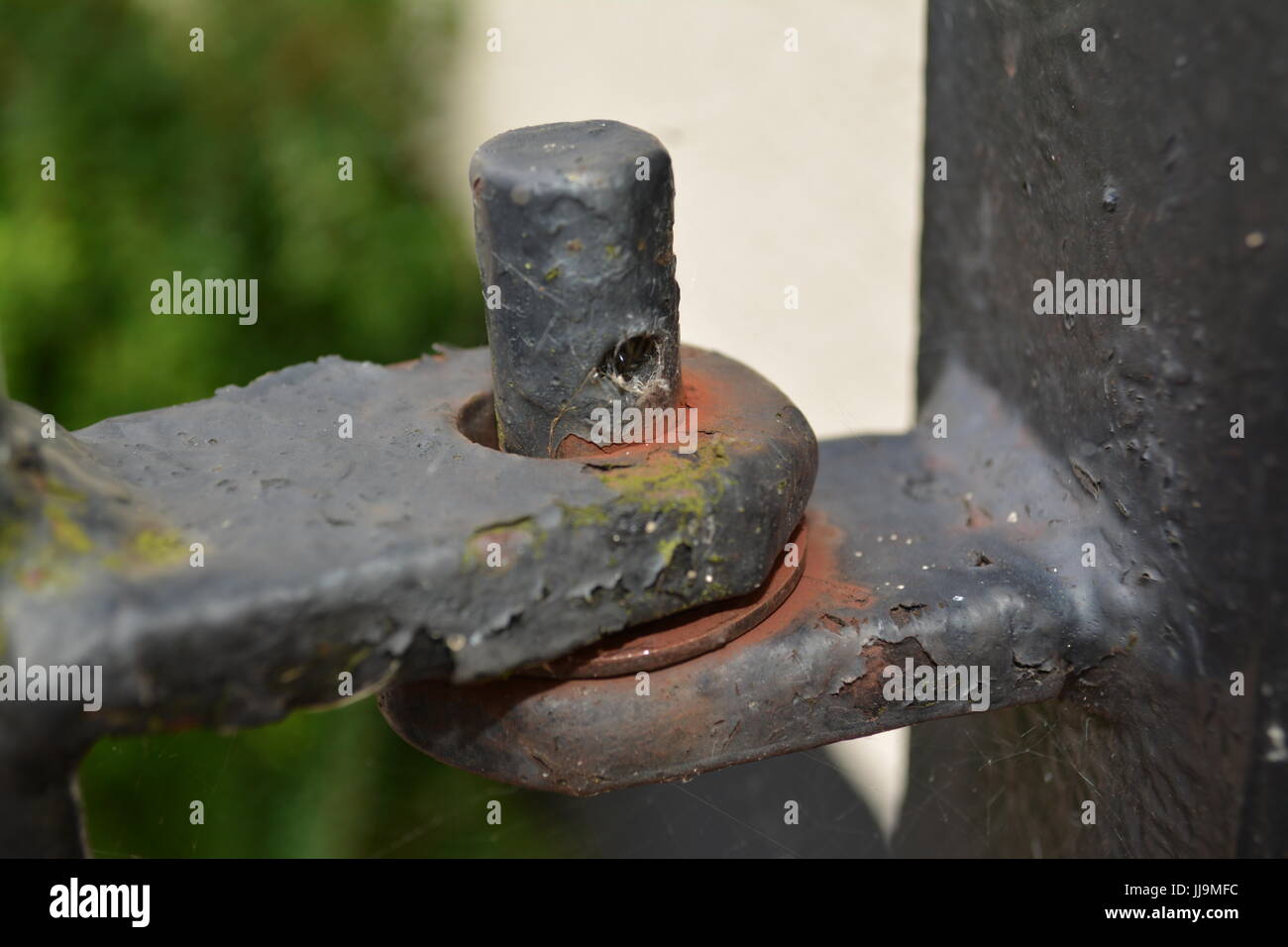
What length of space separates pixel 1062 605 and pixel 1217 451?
23cm

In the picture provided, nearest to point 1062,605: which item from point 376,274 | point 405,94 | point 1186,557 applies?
point 1186,557

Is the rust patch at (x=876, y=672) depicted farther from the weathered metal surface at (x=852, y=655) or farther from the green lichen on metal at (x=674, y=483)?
the green lichen on metal at (x=674, y=483)

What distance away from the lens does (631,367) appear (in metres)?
1.10

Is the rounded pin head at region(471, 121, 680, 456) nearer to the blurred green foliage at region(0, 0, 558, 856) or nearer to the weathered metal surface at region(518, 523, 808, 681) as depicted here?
the weathered metal surface at region(518, 523, 808, 681)

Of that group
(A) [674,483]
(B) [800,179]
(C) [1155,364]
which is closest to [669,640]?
(A) [674,483]

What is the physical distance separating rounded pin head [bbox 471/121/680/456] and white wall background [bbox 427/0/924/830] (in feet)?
2.62

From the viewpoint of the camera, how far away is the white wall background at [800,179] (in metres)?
1.95

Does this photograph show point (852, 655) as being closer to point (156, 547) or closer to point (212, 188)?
point (156, 547)

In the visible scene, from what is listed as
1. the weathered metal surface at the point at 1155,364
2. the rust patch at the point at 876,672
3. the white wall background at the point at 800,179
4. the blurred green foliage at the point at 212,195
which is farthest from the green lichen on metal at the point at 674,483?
the blurred green foliage at the point at 212,195

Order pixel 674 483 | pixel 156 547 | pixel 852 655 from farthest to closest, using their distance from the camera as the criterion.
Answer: pixel 852 655 → pixel 674 483 → pixel 156 547

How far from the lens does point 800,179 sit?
2086mm

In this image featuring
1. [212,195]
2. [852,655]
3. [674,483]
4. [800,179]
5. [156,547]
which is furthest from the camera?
[212,195]

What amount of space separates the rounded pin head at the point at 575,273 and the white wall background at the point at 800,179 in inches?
31.4

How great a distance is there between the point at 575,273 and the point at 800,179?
1146mm
